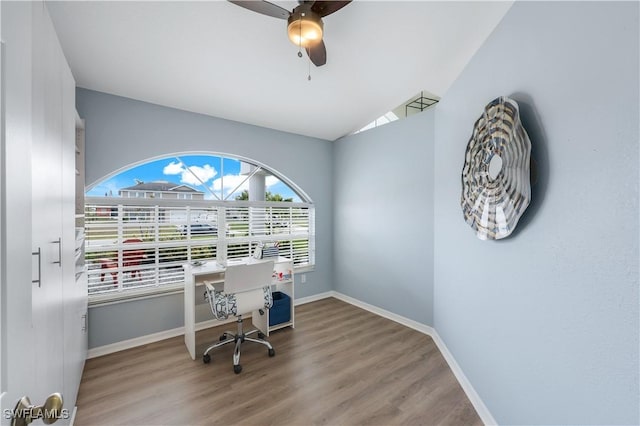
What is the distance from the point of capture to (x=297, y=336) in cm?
288

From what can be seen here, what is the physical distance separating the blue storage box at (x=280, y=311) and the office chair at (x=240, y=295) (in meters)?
0.43

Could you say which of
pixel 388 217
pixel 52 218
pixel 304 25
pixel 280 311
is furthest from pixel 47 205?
pixel 388 217

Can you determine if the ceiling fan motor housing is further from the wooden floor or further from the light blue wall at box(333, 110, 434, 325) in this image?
the wooden floor

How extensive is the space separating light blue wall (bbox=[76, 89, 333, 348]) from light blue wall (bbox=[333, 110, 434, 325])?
0.93 m

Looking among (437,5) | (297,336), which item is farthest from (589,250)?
(297,336)

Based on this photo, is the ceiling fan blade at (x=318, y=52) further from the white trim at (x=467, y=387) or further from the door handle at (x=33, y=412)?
the white trim at (x=467, y=387)

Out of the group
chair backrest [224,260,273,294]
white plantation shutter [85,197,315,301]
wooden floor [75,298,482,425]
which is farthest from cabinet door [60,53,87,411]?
chair backrest [224,260,273,294]

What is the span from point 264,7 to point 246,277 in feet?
6.63

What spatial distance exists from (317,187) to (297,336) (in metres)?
2.13

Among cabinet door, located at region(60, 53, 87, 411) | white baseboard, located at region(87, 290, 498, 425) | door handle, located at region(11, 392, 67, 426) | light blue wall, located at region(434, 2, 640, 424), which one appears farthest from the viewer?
white baseboard, located at region(87, 290, 498, 425)

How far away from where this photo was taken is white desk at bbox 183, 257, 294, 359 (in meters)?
2.48

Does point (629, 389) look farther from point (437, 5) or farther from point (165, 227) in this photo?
point (165, 227)

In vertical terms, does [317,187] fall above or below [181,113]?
below

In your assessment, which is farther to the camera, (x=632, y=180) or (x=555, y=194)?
(x=555, y=194)
